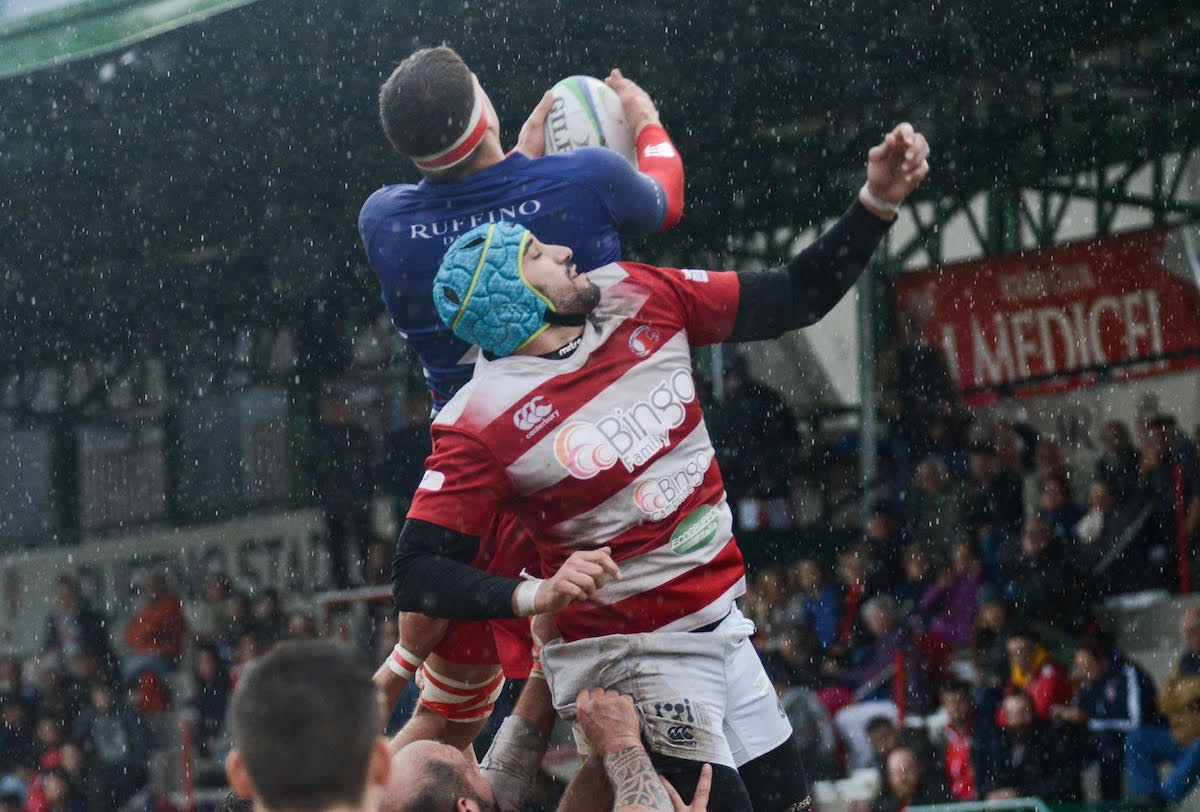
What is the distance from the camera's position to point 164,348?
57.1 ft

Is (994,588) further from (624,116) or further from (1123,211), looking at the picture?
(624,116)

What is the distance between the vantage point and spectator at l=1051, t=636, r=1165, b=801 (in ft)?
29.4

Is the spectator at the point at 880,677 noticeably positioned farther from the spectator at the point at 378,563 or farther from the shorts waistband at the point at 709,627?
the shorts waistband at the point at 709,627

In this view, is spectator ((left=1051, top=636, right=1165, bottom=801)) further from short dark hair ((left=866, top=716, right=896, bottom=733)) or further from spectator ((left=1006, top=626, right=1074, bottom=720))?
short dark hair ((left=866, top=716, right=896, bottom=733))

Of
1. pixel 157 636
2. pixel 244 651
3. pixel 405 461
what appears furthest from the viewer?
pixel 157 636

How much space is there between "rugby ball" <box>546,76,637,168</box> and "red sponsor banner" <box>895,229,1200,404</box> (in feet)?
28.9

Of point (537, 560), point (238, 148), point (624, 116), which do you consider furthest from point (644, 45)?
point (537, 560)

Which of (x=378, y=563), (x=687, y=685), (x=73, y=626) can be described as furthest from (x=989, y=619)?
(x=73, y=626)

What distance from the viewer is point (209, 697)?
1384 cm

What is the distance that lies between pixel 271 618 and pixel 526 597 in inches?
437

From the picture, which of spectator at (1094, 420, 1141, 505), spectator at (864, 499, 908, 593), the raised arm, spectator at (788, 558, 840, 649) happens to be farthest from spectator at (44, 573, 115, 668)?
the raised arm

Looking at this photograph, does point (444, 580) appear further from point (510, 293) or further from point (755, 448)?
point (755, 448)

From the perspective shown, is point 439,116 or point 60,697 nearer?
point 439,116

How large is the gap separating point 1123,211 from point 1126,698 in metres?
6.74
